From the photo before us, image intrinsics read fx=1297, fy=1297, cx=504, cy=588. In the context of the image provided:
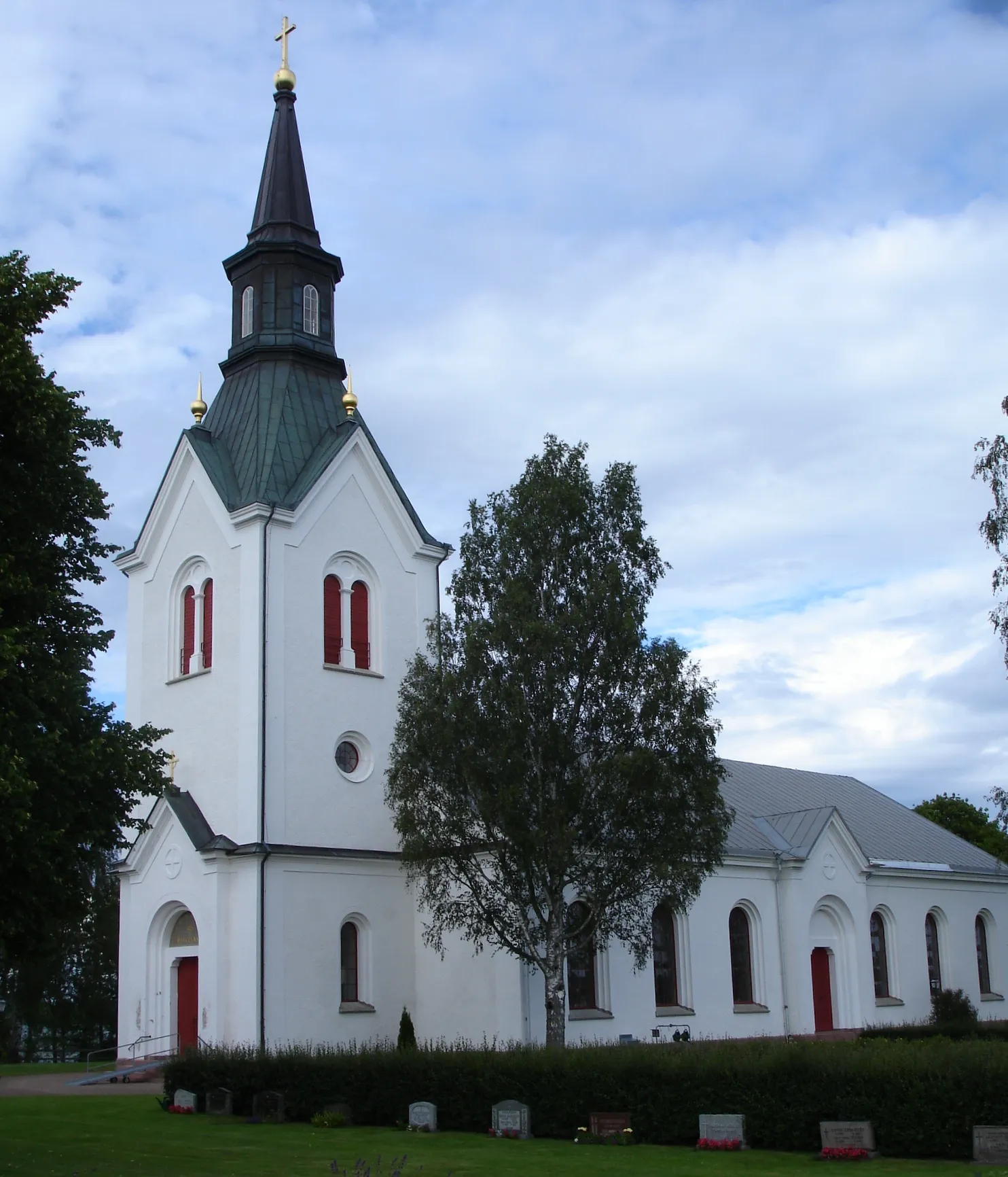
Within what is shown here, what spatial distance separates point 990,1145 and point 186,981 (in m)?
20.0

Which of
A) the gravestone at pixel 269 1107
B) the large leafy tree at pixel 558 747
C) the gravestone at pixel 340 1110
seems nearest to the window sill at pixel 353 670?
the large leafy tree at pixel 558 747

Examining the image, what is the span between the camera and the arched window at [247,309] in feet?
119

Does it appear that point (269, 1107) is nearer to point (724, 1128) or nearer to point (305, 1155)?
point (305, 1155)

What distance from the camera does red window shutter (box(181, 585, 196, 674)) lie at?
33500 mm

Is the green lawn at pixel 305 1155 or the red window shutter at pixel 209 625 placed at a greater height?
the red window shutter at pixel 209 625

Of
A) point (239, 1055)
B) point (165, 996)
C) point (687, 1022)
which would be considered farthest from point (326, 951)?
point (687, 1022)

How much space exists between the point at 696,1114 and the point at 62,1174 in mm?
8917

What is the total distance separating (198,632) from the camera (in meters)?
33.3

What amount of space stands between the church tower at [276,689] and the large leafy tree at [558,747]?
14.8 feet

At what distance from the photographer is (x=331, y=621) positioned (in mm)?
33031

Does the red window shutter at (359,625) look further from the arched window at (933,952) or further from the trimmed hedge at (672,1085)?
the arched window at (933,952)

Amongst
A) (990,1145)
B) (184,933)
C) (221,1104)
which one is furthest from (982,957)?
(990,1145)

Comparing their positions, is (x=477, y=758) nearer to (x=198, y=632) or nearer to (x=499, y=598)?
(x=499, y=598)

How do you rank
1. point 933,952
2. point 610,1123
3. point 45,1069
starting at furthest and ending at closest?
point 933,952 → point 45,1069 → point 610,1123
